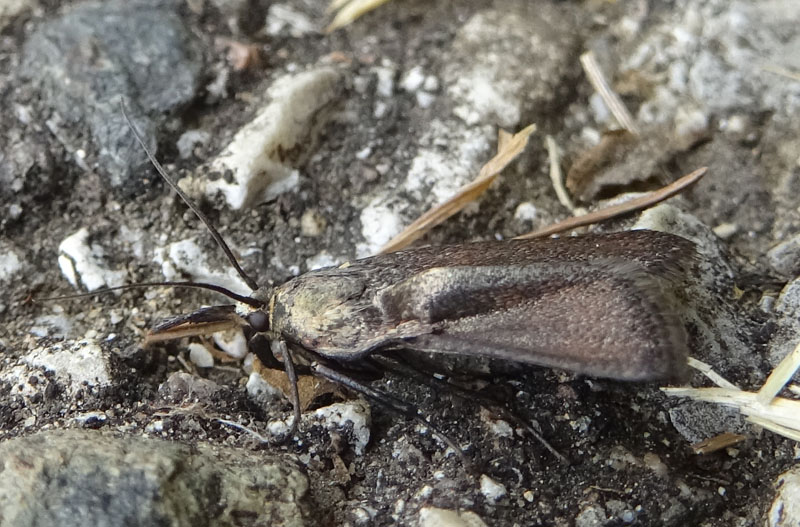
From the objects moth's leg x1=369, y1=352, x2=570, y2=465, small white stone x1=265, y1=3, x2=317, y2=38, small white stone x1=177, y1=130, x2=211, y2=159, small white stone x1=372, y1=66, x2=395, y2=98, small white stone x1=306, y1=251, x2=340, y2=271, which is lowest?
moth's leg x1=369, y1=352, x2=570, y2=465

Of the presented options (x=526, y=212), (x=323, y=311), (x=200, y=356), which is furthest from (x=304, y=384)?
(x=526, y=212)

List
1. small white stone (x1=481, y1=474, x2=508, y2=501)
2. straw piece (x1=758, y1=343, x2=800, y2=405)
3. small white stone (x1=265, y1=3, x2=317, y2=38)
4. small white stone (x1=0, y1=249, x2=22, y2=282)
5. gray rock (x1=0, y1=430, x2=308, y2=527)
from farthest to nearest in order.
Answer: small white stone (x1=265, y1=3, x2=317, y2=38)
small white stone (x1=0, y1=249, x2=22, y2=282)
straw piece (x1=758, y1=343, x2=800, y2=405)
small white stone (x1=481, y1=474, x2=508, y2=501)
gray rock (x1=0, y1=430, x2=308, y2=527)

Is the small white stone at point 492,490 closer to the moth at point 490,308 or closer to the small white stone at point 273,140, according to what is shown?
the moth at point 490,308

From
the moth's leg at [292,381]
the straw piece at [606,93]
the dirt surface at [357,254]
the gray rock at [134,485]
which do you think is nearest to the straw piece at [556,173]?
the dirt surface at [357,254]

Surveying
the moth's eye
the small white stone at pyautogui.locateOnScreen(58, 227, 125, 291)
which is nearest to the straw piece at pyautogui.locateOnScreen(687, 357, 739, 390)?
the moth's eye

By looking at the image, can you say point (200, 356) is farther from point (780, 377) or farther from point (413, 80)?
point (780, 377)

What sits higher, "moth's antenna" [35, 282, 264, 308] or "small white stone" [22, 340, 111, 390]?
"moth's antenna" [35, 282, 264, 308]

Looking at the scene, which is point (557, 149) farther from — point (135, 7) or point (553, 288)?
point (135, 7)

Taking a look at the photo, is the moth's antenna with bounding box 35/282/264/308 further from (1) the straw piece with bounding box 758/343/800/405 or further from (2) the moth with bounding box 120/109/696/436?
(1) the straw piece with bounding box 758/343/800/405
